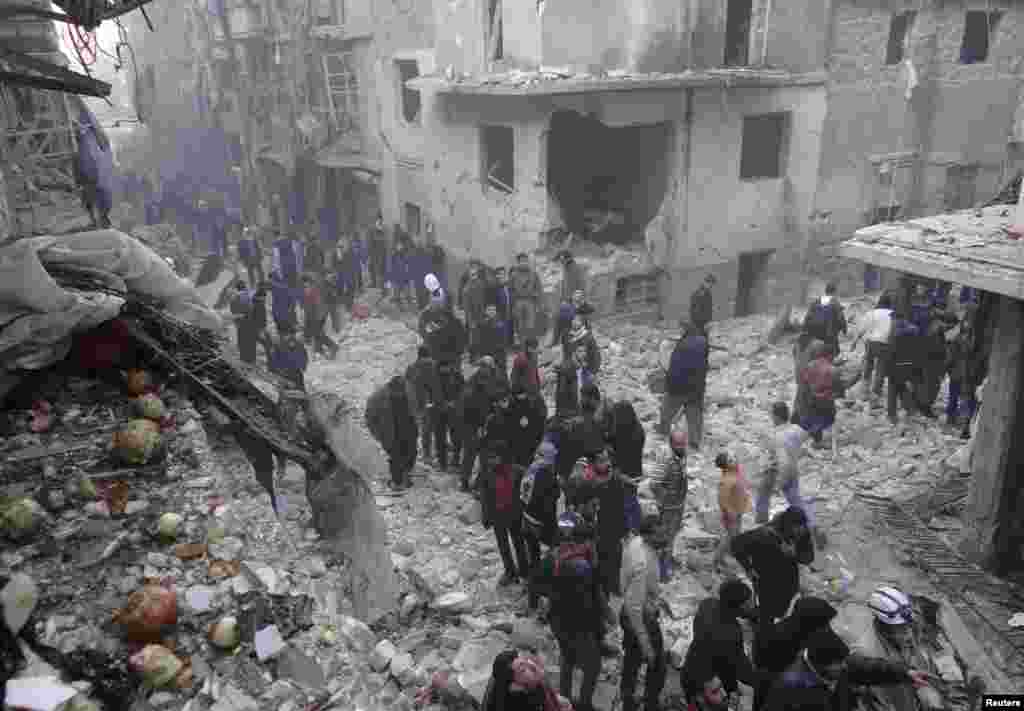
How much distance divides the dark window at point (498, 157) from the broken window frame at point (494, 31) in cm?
132

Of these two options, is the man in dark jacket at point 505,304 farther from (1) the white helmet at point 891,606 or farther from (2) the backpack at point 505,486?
(1) the white helmet at point 891,606

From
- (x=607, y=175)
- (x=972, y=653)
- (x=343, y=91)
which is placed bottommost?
(x=972, y=653)

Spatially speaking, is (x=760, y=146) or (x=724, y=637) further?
(x=760, y=146)

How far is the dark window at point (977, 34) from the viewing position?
1467 cm

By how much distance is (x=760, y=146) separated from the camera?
14.4m

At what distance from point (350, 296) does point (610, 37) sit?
22.3ft

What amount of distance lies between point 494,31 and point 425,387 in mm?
7958

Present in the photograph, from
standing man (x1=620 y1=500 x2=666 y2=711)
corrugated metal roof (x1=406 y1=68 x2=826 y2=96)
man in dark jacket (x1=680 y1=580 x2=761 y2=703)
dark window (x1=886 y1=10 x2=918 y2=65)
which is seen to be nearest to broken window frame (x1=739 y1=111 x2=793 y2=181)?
corrugated metal roof (x1=406 y1=68 x2=826 y2=96)

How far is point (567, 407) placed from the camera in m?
8.41

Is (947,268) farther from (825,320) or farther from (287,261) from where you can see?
(287,261)

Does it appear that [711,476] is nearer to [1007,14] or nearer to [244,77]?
[1007,14]

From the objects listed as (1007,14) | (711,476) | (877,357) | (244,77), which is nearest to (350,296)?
(711,476)

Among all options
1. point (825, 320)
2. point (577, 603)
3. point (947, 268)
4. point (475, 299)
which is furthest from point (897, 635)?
point (475, 299)

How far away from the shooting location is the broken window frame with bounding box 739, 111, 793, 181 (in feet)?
45.9
